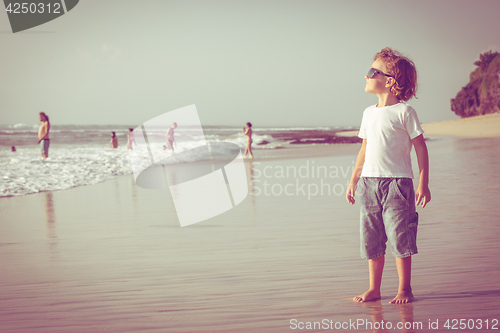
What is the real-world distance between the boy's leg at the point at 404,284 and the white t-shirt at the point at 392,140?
0.56m

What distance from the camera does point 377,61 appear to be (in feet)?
9.62

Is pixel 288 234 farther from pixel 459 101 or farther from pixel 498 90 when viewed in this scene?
pixel 459 101

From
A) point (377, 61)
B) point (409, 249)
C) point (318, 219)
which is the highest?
point (377, 61)

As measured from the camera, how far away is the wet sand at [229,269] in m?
2.60

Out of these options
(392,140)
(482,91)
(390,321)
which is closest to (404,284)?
(390,321)

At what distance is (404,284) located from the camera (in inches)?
109

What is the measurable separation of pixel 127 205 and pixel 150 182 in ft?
11.0

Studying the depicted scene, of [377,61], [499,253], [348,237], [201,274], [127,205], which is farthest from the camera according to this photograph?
[127,205]

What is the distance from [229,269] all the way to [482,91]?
7333cm

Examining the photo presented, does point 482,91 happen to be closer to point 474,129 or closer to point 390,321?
point 474,129

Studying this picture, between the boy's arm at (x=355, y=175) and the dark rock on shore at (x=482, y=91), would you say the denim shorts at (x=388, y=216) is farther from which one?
the dark rock on shore at (x=482, y=91)

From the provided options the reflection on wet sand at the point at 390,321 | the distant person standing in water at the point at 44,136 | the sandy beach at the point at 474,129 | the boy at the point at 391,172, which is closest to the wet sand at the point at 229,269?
the reflection on wet sand at the point at 390,321

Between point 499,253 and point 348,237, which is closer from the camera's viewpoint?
point 499,253

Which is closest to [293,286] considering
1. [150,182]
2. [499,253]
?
[499,253]
